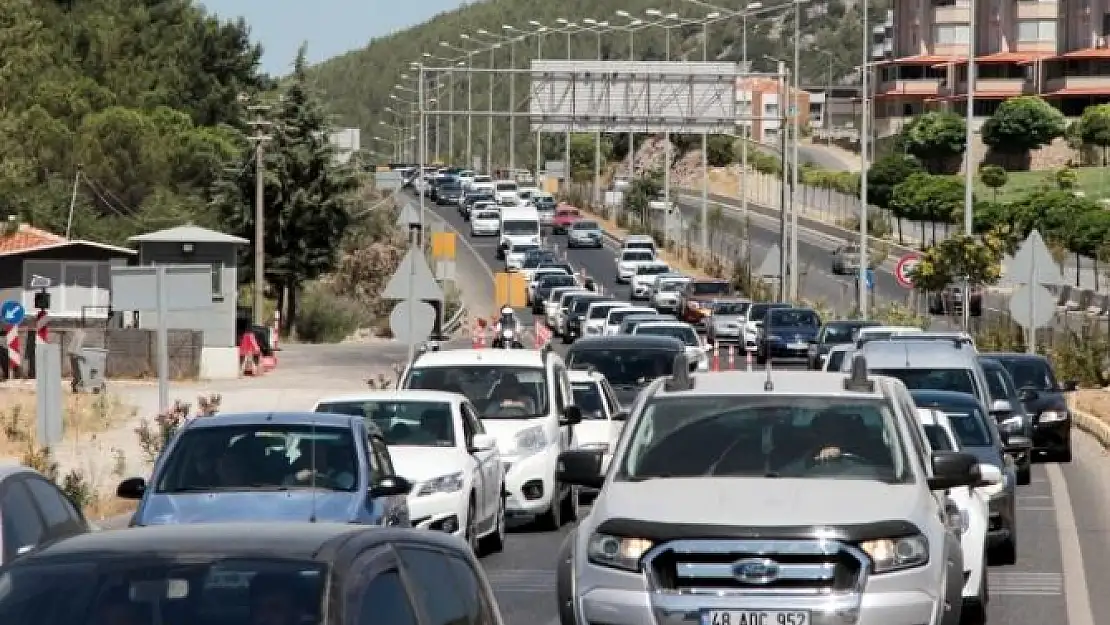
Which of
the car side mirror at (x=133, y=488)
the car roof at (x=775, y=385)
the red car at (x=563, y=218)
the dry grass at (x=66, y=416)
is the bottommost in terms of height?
the dry grass at (x=66, y=416)

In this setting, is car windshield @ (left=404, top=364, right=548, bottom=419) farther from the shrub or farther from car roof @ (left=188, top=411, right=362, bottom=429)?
the shrub

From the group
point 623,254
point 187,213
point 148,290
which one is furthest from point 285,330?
point 148,290

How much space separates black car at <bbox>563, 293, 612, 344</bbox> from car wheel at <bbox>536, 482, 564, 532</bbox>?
42.2 metres

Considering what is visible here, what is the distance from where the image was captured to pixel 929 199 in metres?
118

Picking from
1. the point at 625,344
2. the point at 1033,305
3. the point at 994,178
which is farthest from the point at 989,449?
the point at 994,178

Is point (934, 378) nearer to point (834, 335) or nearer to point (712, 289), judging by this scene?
point (834, 335)

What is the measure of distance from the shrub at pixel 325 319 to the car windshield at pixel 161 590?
2715 inches

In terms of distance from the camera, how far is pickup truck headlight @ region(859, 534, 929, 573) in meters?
11.3

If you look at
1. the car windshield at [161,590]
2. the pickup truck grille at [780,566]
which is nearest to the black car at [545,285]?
the pickup truck grille at [780,566]

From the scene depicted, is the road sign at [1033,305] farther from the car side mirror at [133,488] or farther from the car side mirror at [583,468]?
the car side mirror at [583,468]

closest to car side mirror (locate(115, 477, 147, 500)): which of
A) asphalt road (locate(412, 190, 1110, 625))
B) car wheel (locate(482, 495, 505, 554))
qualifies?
asphalt road (locate(412, 190, 1110, 625))

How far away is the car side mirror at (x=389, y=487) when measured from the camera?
1558cm

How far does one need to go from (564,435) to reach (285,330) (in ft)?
175

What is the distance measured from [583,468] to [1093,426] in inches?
1040
